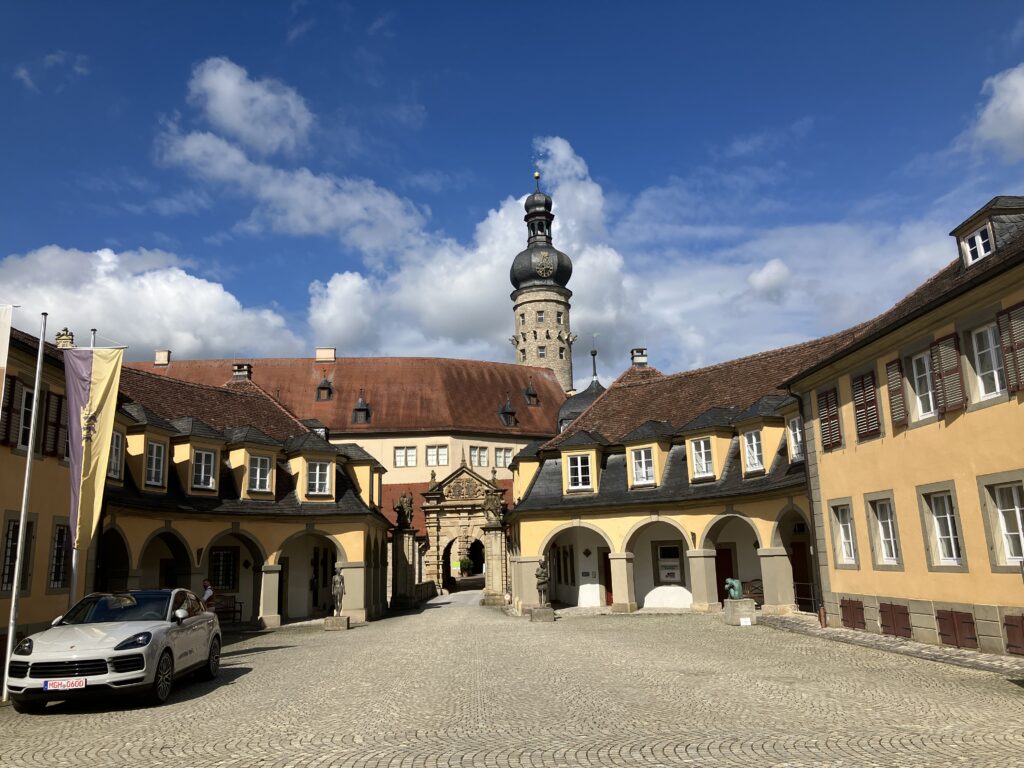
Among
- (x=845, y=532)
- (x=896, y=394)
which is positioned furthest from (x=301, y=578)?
(x=896, y=394)

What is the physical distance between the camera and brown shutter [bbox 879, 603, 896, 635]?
1725cm

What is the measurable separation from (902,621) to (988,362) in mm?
5786

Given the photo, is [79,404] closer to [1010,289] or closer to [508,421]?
[1010,289]

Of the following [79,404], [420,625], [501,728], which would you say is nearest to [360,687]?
[501,728]

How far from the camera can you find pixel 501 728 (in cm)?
939

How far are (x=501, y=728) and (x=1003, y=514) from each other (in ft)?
32.7

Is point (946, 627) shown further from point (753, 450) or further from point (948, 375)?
point (753, 450)

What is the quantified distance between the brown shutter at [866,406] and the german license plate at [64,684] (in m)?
15.3

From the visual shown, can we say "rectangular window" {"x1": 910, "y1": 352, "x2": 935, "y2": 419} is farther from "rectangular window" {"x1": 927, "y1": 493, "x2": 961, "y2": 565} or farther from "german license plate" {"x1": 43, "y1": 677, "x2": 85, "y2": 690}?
"german license plate" {"x1": 43, "y1": 677, "x2": 85, "y2": 690}

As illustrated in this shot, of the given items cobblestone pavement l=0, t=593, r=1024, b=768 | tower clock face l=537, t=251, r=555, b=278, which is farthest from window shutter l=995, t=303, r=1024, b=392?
tower clock face l=537, t=251, r=555, b=278

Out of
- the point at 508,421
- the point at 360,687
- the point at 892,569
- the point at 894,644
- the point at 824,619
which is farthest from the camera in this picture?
the point at 508,421

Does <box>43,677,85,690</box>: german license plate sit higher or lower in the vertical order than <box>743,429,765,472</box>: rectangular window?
lower

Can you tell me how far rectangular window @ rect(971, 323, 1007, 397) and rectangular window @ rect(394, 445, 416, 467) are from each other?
46.1 metres

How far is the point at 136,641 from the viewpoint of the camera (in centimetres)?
1096
